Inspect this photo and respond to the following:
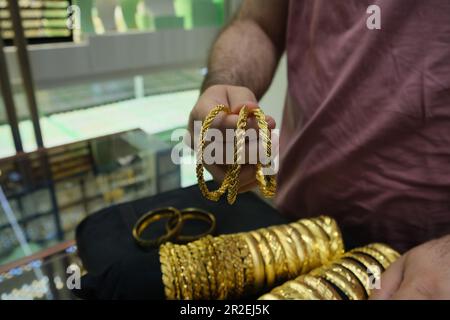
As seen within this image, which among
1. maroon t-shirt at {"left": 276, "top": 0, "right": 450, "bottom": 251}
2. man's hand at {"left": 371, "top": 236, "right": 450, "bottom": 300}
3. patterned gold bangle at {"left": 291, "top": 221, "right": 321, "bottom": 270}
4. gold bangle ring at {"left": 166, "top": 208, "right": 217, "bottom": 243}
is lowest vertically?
gold bangle ring at {"left": 166, "top": 208, "right": 217, "bottom": 243}

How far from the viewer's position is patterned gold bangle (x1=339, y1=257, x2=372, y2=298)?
0.38 m

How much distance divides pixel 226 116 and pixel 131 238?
13.6 inches

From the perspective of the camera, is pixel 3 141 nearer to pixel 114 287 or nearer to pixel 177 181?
pixel 177 181

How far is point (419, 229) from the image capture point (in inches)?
16.3

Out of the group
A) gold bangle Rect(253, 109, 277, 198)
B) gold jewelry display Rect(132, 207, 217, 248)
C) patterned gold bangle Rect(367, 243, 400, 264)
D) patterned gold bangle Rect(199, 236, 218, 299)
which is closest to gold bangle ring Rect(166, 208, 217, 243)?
gold jewelry display Rect(132, 207, 217, 248)

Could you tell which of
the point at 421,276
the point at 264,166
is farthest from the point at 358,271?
the point at 264,166

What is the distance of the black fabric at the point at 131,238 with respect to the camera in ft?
1.30

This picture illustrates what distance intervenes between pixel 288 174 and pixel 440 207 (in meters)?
0.17

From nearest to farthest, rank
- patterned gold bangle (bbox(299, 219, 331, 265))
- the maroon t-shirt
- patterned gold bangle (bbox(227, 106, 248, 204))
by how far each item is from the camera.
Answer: patterned gold bangle (bbox(227, 106, 248, 204))
the maroon t-shirt
patterned gold bangle (bbox(299, 219, 331, 265))

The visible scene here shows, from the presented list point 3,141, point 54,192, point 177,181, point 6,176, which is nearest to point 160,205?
point 177,181

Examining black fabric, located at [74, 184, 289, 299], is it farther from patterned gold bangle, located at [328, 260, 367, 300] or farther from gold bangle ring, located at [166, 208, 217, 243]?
patterned gold bangle, located at [328, 260, 367, 300]

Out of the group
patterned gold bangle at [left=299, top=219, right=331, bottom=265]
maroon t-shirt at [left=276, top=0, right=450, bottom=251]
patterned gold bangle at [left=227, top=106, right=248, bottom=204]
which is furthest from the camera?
patterned gold bangle at [left=299, top=219, right=331, bottom=265]

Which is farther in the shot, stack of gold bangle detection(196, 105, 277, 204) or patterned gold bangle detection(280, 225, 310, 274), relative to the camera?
patterned gold bangle detection(280, 225, 310, 274)

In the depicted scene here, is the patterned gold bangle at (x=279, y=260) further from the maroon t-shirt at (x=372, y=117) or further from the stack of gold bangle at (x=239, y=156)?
the stack of gold bangle at (x=239, y=156)
